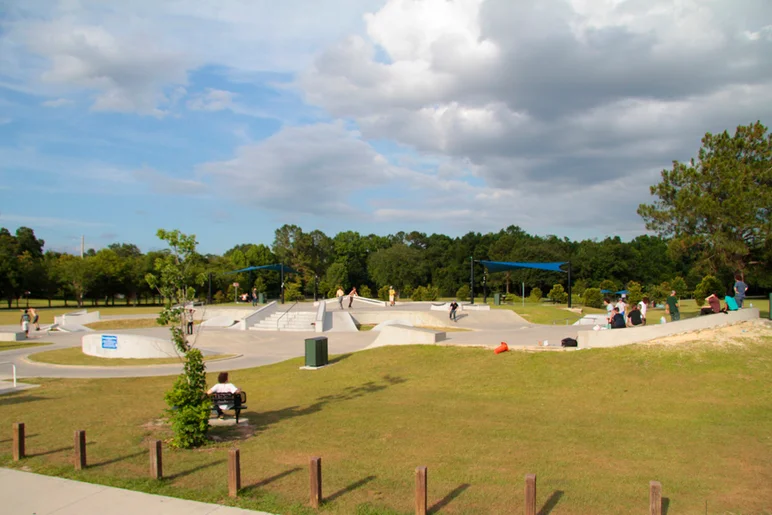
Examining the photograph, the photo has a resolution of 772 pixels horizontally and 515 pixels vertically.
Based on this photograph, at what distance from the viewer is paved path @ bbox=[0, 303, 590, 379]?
18641mm

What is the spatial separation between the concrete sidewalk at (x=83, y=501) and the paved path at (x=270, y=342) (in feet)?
16.4

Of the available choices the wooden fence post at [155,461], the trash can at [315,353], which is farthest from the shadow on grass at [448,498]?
the trash can at [315,353]

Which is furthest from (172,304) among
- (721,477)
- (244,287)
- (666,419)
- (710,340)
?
(244,287)

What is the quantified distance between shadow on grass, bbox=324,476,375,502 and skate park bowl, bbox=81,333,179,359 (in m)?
16.6

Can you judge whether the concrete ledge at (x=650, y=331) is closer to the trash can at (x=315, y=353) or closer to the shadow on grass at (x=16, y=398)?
the trash can at (x=315, y=353)

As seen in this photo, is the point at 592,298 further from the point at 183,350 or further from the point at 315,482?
the point at 315,482

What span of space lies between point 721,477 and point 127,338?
21.3 meters

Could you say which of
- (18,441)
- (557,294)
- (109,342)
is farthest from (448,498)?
(557,294)

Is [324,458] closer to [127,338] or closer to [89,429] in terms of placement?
[89,429]

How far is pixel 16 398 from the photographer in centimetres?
1352

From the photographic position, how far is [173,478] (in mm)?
7227

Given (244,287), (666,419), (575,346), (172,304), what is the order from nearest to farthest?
(172,304) → (666,419) → (575,346) → (244,287)

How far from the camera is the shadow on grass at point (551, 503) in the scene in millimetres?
6061

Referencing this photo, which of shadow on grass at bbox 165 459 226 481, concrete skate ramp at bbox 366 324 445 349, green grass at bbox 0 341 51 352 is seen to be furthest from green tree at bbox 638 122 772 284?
green grass at bbox 0 341 51 352
